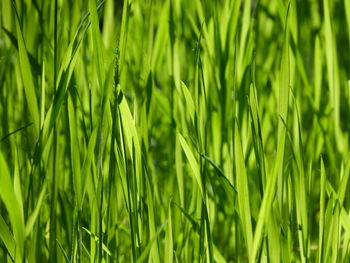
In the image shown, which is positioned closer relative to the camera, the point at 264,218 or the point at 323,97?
the point at 264,218

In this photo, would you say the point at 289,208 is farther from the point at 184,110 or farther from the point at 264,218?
the point at 184,110

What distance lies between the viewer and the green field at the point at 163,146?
24.5 inches

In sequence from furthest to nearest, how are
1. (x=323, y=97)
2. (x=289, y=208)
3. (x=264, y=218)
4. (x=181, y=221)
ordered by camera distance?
(x=323, y=97) → (x=181, y=221) → (x=289, y=208) → (x=264, y=218)

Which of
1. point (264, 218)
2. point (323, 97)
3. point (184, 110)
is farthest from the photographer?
point (323, 97)

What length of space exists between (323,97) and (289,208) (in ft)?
2.22

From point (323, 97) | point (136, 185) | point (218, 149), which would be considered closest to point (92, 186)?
point (136, 185)

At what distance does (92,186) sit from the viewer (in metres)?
0.73

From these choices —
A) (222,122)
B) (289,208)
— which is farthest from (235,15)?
(289,208)

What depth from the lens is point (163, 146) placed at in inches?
47.5

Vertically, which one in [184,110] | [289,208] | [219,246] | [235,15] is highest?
[235,15]

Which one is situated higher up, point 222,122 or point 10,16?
point 10,16

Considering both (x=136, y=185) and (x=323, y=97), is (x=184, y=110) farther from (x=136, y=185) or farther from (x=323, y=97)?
(x=323, y=97)

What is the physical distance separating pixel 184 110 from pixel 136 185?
12.5 inches

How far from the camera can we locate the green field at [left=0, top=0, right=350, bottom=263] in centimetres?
62
